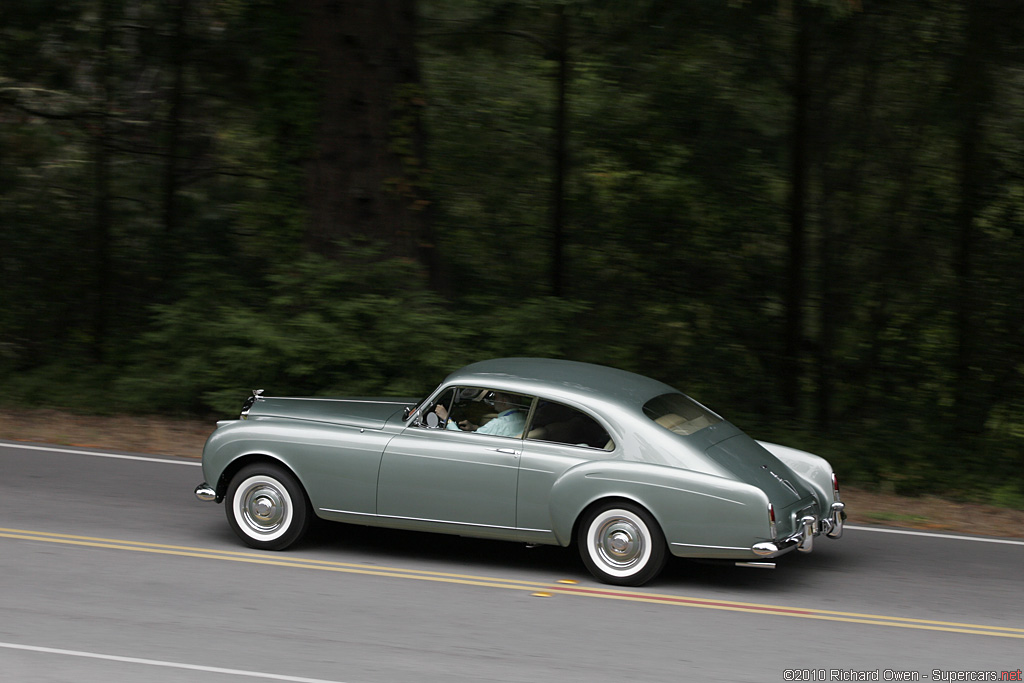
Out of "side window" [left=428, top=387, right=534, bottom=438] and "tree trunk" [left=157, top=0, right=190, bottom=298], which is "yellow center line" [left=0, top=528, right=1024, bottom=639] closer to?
"side window" [left=428, top=387, right=534, bottom=438]

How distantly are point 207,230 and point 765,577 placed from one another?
460 inches

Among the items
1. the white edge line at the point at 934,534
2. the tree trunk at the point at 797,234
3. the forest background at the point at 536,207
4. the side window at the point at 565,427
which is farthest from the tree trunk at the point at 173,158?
the white edge line at the point at 934,534

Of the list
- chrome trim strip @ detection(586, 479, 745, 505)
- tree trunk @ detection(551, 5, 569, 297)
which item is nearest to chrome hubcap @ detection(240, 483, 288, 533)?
chrome trim strip @ detection(586, 479, 745, 505)

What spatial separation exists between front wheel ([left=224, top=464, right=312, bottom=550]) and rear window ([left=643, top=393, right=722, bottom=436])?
2651 millimetres

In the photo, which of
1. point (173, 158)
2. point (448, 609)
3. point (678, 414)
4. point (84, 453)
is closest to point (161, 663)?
point (448, 609)

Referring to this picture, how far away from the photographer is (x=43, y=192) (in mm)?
17484

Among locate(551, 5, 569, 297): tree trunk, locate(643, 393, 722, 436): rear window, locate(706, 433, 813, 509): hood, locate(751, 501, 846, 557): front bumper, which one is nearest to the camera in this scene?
locate(751, 501, 846, 557): front bumper

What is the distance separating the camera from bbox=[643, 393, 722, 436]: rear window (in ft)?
25.7

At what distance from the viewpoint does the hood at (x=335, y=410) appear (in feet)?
27.1

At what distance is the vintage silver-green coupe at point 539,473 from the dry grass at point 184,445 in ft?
8.80

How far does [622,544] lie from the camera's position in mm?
7547

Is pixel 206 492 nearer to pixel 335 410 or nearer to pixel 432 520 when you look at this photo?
pixel 335 410

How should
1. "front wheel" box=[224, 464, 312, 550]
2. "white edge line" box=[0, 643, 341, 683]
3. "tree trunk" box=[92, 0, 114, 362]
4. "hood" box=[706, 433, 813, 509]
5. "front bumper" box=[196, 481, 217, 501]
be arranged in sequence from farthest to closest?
"tree trunk" box=[92, 0, 114, 362] < "front bumper" box=[196, 481, 217, 501] < "front wheel" box=[224, 464, 312, 550] < "hood" box=[706, 433, 813, 509] < "white edge line" box=[0, 643, 341, 683]

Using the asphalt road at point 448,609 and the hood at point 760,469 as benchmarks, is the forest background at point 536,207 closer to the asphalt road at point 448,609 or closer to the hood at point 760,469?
the asphalt road at point 448,609
